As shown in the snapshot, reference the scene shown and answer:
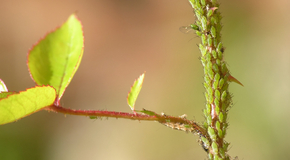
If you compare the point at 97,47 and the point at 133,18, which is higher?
the point at 133,18

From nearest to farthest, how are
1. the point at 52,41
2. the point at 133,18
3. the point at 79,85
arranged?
the point at 52,41 < the point at 79,85 < the point at 133,18

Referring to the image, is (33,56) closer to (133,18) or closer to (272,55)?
(272,55)

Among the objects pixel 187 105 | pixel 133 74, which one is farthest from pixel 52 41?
pixel 133 74

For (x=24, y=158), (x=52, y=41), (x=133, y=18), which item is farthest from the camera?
(x=133, y=18)

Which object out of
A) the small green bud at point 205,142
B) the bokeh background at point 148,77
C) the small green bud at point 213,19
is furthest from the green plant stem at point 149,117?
the bokeh background at point 148,77

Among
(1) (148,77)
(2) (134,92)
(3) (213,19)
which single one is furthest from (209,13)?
(1) (148,77)

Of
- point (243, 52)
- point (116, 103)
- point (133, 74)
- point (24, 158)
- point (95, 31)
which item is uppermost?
point (95, 31)

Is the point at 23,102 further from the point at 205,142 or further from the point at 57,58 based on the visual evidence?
the point at 205,142

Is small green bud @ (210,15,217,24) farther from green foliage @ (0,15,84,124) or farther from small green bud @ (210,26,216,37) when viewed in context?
green foliage @ (0,15,84,124)
